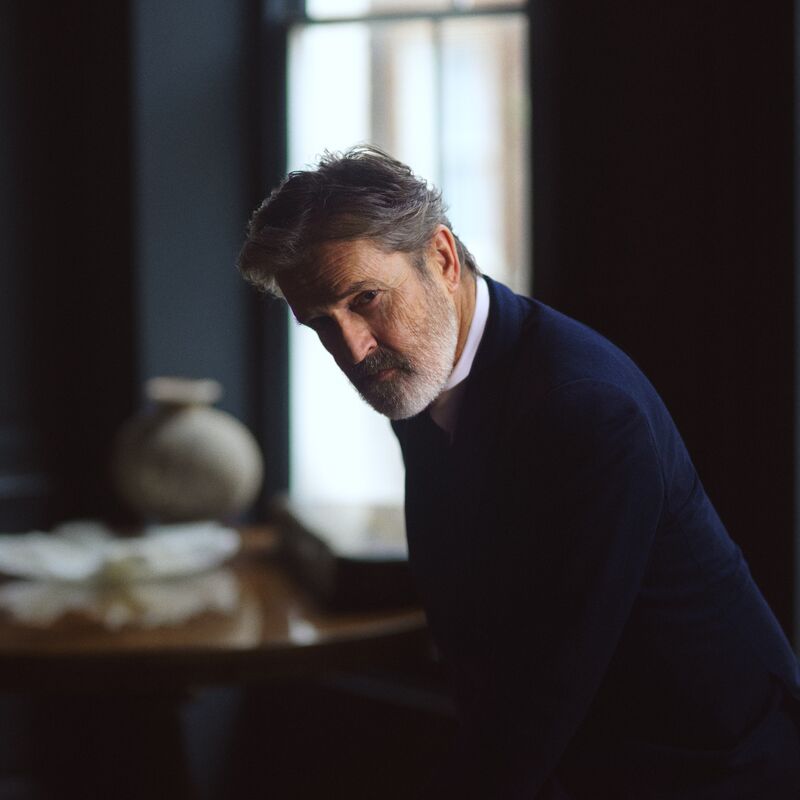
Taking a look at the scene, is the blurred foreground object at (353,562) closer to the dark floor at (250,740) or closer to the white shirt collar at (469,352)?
the white shirt collar at (469,352)

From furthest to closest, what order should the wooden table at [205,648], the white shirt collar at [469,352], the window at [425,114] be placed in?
the window at [425,114], the wooden table at [205,648], the white shirt collar at [469,352]

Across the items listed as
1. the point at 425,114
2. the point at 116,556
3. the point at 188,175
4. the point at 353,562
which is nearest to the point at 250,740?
the point at 116,556

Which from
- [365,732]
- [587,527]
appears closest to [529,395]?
[587,527]

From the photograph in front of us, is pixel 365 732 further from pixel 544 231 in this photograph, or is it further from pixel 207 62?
pixel 207 62

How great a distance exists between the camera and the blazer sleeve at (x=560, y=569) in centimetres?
73

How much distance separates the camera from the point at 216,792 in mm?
2775

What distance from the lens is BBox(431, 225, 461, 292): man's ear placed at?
0.71m

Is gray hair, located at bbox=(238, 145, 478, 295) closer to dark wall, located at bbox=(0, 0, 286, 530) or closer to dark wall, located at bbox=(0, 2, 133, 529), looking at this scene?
dark wall, located at bbox=(0, 0, 286, 530)

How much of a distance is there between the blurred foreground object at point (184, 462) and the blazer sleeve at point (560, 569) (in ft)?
5.03

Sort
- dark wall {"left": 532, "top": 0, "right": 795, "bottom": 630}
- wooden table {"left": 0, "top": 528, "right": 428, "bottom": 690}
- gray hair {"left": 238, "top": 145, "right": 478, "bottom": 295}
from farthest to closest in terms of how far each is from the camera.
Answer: dark wall {"left": 532, "top": 0, "right": 795, "bottom": 630} < wooden table {"left": 0, "top": 528, "right": 428, "bottom": 690} < gray hair {"left": 238, "top": 145, "right": 478, "bottom": 295}

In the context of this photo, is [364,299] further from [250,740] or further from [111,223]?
[250,740]

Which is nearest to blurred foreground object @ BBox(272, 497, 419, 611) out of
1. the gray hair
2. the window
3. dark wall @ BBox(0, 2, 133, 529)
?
the window

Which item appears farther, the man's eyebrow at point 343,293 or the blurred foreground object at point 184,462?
the blurred foreground object at point 184,462

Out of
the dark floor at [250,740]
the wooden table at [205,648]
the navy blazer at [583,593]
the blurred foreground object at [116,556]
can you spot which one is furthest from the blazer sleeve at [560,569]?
the dark floor at [250,740]
